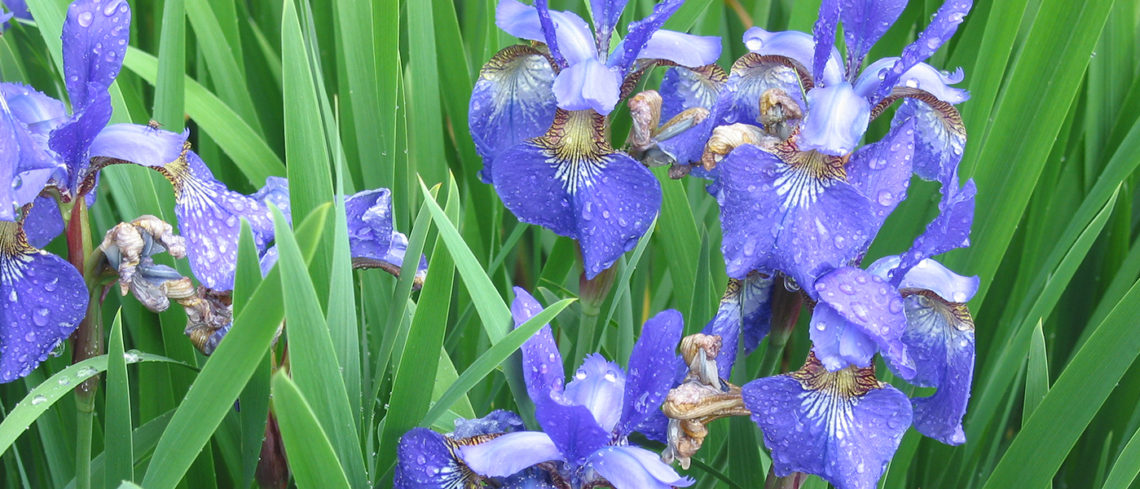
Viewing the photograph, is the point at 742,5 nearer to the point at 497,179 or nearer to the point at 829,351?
the point at 497,179

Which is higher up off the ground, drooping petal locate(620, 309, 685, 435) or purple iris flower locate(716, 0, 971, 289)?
purple iris flower locate(716, 0, 971, 289)

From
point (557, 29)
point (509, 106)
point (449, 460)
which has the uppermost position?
point (557, 29)

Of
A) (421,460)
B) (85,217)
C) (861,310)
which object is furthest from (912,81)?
(85,217)

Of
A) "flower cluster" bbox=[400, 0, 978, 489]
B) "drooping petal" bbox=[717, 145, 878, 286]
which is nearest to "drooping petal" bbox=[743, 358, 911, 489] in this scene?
"flower cluster" bbox=[400, 0, 978, 489]

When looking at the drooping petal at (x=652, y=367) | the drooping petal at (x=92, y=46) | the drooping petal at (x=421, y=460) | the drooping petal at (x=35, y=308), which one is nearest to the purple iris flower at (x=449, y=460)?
the drooping petal at (x=421, y=460)

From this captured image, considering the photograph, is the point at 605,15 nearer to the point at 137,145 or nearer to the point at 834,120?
the point at 834,120

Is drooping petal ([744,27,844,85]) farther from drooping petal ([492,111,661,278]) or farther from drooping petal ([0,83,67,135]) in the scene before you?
drooping petal ([0,83,67,135])

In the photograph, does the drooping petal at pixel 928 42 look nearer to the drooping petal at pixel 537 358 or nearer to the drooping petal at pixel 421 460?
the drooping petal at pixel 537 358
